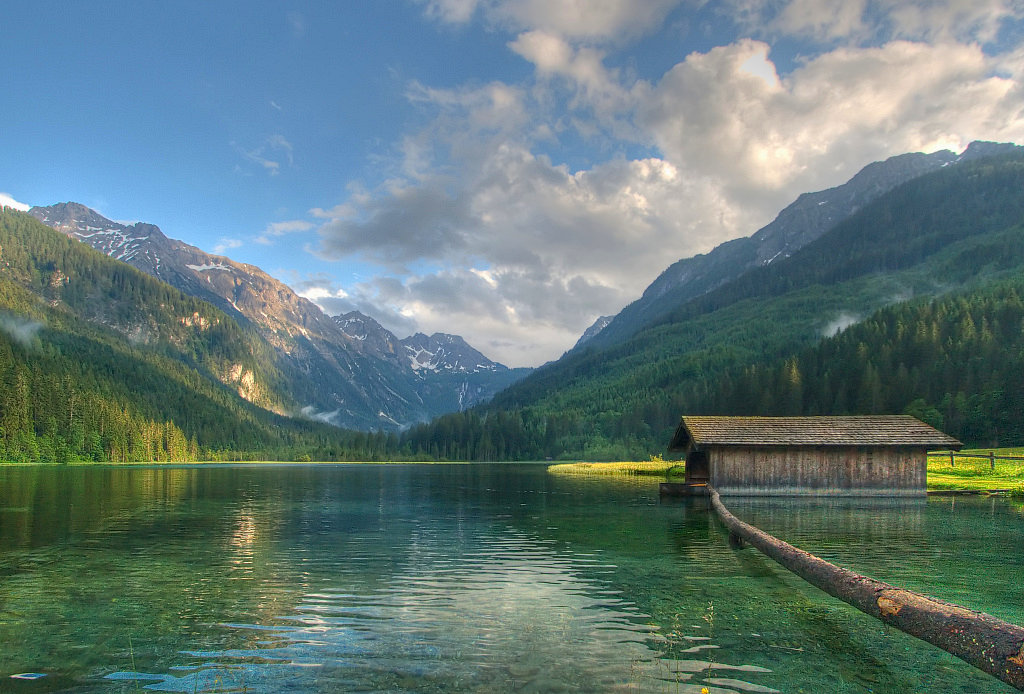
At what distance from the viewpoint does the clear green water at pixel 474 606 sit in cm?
1201

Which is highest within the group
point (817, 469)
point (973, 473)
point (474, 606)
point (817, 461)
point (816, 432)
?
point (816, 432)

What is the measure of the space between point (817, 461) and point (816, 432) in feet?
8.34

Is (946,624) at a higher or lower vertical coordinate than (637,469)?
higher

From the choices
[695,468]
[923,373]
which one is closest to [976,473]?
[695,468]

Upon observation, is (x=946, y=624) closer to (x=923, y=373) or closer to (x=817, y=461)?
(x=817, y=461)

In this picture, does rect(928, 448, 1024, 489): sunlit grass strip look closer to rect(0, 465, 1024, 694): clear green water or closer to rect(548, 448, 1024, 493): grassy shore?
rect(548, 448, 1024, 493): grassy shore

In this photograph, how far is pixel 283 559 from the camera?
26078 millimetres

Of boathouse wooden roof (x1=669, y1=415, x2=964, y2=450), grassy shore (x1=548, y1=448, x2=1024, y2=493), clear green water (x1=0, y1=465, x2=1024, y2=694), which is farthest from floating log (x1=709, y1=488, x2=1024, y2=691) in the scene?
grassy shore (x1=548, y1=448, x2=1024, y2=493)

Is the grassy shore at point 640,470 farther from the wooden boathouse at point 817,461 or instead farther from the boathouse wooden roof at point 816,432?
the wooden boathouse at point 817,461

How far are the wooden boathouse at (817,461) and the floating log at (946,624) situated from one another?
131 ft

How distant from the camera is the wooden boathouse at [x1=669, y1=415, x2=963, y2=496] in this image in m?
53.7

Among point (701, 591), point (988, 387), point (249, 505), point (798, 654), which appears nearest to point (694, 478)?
point (249, 505)

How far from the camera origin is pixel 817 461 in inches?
2149

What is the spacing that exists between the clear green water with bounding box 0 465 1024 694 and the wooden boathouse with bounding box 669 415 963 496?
16013 millimetres
